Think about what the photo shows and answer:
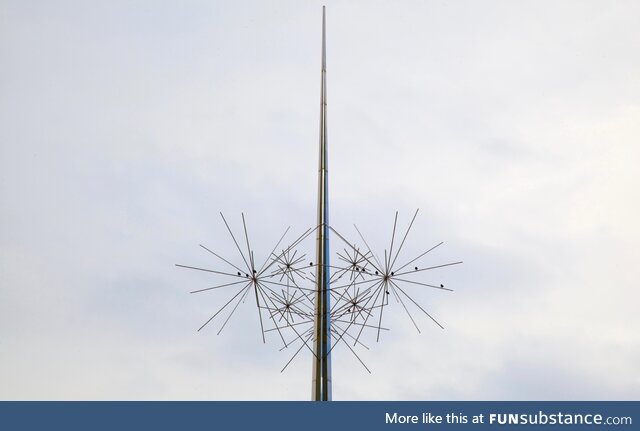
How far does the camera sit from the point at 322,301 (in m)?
29.6

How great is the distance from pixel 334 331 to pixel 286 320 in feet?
6.00

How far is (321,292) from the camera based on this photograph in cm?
2973

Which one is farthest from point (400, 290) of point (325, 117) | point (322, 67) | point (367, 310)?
point (322, 67)

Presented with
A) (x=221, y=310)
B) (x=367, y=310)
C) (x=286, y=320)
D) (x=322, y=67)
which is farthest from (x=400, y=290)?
(x=322, y=67)

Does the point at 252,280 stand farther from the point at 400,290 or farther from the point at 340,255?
the point at 400,290

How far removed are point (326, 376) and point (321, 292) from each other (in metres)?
3.06

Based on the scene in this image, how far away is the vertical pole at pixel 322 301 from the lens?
27.9 m

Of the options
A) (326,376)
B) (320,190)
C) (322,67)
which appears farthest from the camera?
(322,67)

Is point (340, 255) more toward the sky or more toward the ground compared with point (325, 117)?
more toward the ground

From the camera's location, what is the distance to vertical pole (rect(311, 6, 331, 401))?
91.5 ft
